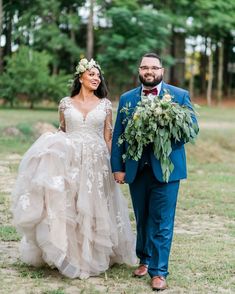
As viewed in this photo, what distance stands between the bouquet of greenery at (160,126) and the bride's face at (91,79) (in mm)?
730

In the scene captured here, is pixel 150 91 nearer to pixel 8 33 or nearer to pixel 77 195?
pixel 77 195

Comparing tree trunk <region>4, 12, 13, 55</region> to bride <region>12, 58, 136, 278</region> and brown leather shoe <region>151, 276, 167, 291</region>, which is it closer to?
bride <region>12, 58, 136, 278</region>

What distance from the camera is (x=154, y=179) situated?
195 inches

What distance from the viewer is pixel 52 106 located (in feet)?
86.1

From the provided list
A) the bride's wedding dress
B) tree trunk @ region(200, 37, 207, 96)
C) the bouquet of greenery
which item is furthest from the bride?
tree trunk @ region(200, 37, 207, 96)

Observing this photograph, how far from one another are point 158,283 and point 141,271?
338 millimetres

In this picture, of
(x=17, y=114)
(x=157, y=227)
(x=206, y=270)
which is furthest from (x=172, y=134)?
(x=17, y=114)

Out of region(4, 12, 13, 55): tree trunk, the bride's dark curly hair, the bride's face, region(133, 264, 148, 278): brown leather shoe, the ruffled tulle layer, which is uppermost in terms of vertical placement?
region(4, 12, 13, 55): tree trunk

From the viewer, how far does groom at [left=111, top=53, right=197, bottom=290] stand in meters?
4.89

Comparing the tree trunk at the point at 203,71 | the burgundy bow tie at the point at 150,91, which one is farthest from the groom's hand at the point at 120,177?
the tree trunk at the point at 203,71

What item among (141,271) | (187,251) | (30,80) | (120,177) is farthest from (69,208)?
(30,80)

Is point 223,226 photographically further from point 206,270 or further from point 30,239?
point 30,239

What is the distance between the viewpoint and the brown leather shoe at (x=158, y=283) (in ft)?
16.1

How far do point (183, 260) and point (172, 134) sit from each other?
5.28ft
